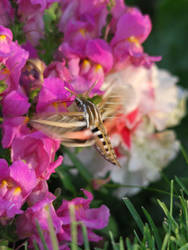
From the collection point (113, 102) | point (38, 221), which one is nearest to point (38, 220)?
point (38, 221)

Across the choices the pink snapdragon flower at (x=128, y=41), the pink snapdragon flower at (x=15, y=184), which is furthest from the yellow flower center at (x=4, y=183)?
the pink snapdragon flower at (x=128, y=41)

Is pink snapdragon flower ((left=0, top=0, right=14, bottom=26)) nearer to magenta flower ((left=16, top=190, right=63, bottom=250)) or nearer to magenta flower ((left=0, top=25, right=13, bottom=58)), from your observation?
magenta flower ((left=0, top=25, right=13, bottom=58))

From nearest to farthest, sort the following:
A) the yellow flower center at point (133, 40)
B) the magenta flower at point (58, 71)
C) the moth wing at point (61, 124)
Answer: the moth wing at point (61, 124) → the magenta flower at point (58, 71) → the yellow flower center at point (133, 40)

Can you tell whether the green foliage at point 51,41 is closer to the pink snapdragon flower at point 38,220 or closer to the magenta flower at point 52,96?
the magenta flower at point 52,96

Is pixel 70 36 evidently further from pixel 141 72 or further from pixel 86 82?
pixel 141 72

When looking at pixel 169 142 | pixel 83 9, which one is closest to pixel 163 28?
pixel 169 142
